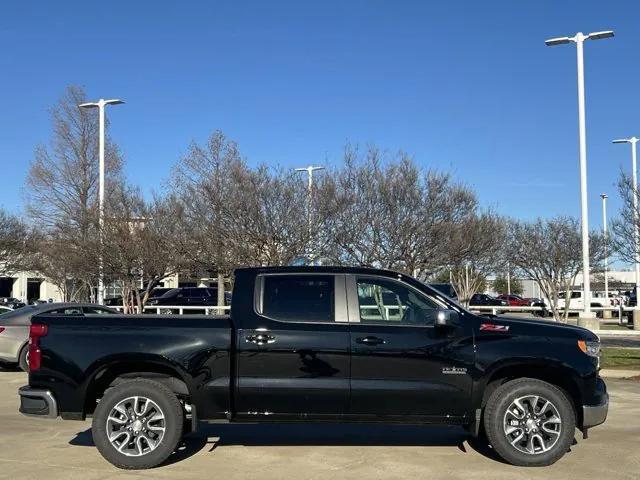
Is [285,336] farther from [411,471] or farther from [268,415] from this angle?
[411,471]

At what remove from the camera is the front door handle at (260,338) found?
6520mm

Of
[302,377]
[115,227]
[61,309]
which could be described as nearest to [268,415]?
[302,377]

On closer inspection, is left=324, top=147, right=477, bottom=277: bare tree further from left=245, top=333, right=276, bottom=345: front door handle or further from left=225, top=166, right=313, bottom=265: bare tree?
left=245, top=333, right=276, bottom=345: front door handle

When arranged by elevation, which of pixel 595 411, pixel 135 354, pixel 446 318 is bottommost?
pixel 595 411

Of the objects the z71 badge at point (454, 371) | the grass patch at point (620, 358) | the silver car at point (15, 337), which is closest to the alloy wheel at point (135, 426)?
the z71 badge at point (454, 371)

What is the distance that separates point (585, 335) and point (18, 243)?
124 feet

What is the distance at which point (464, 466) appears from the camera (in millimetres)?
6535

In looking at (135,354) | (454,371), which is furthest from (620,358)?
(135,354)

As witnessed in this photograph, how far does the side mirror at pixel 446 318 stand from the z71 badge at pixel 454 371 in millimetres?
404

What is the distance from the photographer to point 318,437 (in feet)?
25.7

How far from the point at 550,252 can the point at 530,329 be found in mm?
28426

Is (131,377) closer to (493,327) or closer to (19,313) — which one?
(493,327)

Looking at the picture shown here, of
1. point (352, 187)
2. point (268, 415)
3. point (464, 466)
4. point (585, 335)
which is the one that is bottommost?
point (464, 466)

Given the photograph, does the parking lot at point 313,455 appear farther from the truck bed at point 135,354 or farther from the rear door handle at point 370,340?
the rear door handle at point 370,340
